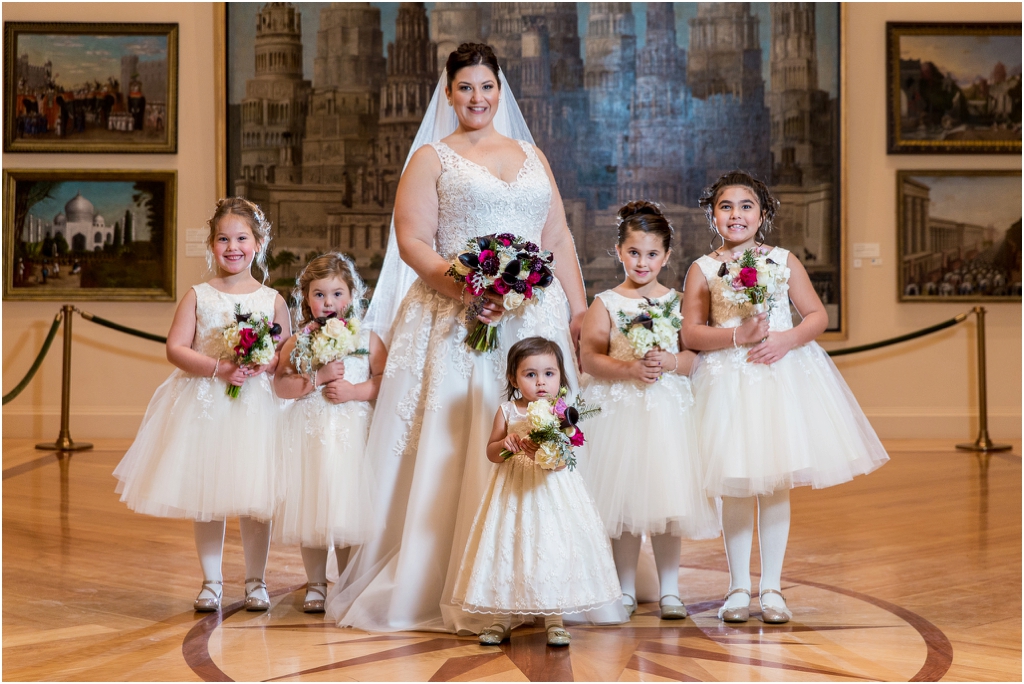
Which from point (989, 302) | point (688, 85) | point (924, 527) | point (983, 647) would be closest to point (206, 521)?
point (983, 647)

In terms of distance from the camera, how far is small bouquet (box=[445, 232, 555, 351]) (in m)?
3.73

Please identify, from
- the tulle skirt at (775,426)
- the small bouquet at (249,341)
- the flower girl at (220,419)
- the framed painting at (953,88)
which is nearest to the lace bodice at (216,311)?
the flower girl at (220,419)

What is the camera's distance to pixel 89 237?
34.4 feet

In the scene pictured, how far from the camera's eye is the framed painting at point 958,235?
1048 centimetres

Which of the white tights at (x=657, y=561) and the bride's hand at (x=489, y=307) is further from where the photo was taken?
the white tights at (x=657, y=561)

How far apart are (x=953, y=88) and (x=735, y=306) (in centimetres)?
759

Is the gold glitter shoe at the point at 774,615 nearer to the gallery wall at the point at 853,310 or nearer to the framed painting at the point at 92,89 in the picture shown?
the gallery wall at the point at 853,310

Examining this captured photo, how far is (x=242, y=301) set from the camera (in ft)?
14.7

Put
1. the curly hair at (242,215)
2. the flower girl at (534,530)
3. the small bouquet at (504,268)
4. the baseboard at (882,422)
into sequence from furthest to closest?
the baseboard at (882,422) → the curly hair at (242,215) → the small bouquet at (504,268) → the flower girl at (534,530)

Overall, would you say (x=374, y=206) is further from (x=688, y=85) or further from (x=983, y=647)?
(x=983, y=647)

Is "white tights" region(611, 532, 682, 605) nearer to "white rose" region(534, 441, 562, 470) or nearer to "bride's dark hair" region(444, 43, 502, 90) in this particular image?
"white rose" region(534, 441, 562, 470)

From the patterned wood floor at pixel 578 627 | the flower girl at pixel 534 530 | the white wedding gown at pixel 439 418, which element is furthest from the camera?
the white wedding gown at pixel 439 418

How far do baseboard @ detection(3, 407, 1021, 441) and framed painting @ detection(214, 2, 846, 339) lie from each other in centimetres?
110

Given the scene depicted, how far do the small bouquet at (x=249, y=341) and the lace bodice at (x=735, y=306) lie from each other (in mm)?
1832
